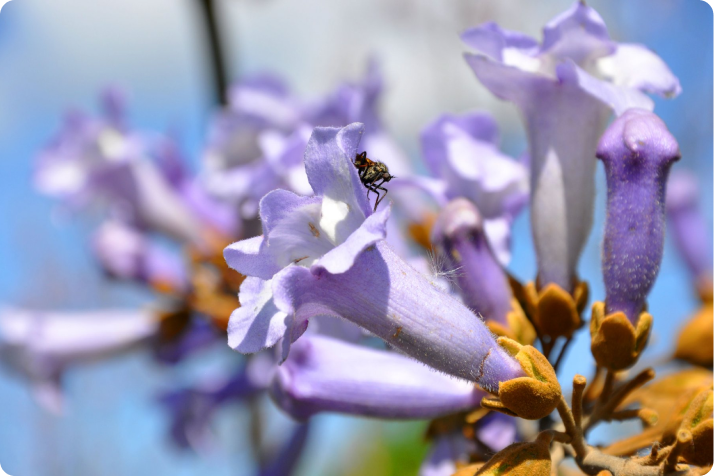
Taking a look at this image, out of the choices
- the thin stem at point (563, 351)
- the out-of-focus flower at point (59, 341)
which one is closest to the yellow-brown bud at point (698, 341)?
the thin stem at point (563, 351)

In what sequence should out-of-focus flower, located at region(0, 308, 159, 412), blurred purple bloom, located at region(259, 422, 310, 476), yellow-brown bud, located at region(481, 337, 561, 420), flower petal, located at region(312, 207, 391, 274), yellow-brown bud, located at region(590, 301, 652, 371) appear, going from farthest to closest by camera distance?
out-of-focus flower, located at region(0, 308, 159, 412), blurred purple bloom, located at region(259, 422, 310, 476), yellow-brown bud, located at region(590, 301, 652, 371), yellow-brown bud, located at region(481, 337, 561, 420), flower petal, located at region(312, 207, 391, 274)

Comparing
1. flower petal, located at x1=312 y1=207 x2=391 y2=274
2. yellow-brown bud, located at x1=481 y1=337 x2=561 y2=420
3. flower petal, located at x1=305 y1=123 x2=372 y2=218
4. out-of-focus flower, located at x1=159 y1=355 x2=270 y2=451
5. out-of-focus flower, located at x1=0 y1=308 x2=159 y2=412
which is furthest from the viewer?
out-of-focus flower, located at x1=0 y1=308 x2=159 y2=412

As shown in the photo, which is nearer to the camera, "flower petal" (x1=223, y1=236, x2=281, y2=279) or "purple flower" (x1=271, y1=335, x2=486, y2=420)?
"flower petal" (x1=223, y1=236, x2=281, y2=279)

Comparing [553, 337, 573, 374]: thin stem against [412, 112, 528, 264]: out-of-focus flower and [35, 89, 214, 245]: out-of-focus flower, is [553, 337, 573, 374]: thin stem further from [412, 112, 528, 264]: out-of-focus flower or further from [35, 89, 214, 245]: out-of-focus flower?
[35, 89, 214, 245]: out-of-focus flower

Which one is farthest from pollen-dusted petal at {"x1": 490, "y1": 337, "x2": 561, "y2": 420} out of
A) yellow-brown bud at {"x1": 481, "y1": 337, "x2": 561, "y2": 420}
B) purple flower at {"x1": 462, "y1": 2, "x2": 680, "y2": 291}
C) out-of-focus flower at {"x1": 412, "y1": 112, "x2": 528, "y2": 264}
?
out-of-focus flower at {"x1": 412, "y1": 112, "x2": 528, "y2": 264}

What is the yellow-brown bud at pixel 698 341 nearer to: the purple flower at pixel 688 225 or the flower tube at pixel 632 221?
the flower tube at pixel 632 221

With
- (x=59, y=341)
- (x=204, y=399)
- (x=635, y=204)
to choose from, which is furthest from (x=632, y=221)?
(x=59, y=341)
